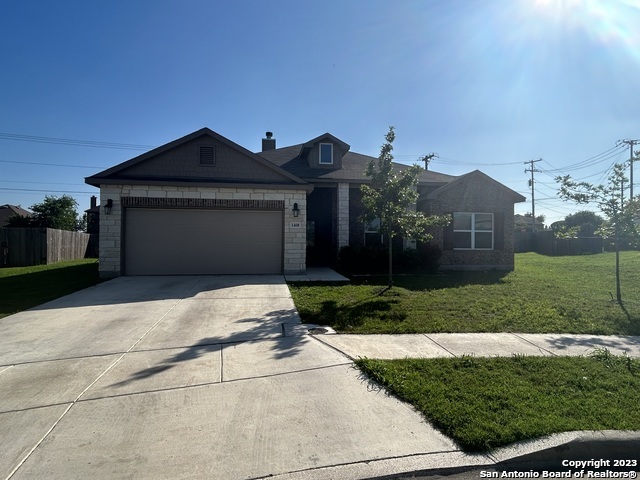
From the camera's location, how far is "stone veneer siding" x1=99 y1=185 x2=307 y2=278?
1245 cm

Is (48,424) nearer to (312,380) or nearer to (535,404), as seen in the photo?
(312,380)

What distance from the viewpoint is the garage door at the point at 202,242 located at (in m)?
12.9

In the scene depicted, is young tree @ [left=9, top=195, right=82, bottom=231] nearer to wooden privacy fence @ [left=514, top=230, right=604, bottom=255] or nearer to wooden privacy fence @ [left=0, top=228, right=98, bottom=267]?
wooden privacy fence @ [left=0, top=228, right=98, bottom=267]

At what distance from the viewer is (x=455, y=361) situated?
4.80 meters

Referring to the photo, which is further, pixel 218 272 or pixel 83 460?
pixel 218 272

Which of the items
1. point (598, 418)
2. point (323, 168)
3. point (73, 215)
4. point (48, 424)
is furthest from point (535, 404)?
point (73, 215)

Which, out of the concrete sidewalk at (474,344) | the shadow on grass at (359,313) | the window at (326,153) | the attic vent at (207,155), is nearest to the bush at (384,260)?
the window at (326,153)

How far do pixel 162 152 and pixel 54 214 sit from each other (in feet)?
92.1

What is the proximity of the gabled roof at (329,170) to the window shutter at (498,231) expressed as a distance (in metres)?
2.73

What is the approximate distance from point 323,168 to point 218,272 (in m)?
6.78

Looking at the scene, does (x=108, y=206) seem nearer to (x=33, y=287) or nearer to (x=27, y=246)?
(x=33, y=287)

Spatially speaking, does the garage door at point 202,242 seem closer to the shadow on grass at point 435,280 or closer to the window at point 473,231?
the shadow on grass at point 435,280

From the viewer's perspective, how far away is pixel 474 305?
27.7ft

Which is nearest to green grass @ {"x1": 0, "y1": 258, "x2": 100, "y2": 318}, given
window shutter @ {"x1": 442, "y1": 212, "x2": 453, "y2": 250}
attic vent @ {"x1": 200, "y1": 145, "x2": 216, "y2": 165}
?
attic vent @ {"x1": 200, "y1": 145, "x2": 216, "y2": 165}
